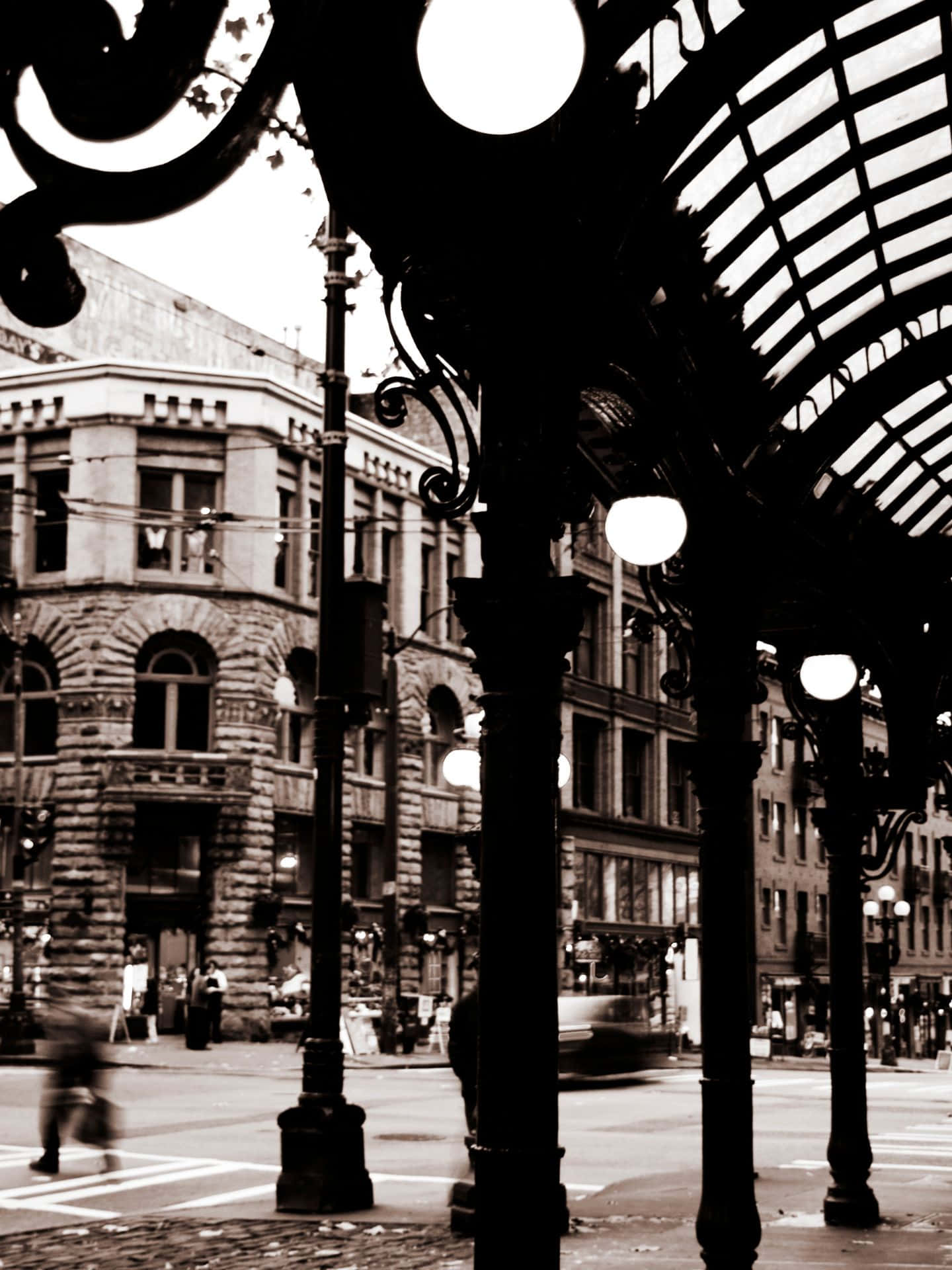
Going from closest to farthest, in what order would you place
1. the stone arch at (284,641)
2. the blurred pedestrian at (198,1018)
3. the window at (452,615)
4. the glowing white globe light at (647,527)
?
1. the glowing white globe light at (647,527)
2. the blurred pedestrian at (198,1018)
3. the stone arch at (284,641)
4. the window at (452,615)

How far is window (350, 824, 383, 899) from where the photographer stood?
4628 cm

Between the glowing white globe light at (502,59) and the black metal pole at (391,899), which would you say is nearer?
the glowing white globe light at (502,59)

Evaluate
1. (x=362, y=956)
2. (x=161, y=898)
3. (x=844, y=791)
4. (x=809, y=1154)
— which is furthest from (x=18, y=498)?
(x=844, y=791)

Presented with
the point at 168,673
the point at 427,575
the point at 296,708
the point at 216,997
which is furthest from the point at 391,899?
the point at 427,575

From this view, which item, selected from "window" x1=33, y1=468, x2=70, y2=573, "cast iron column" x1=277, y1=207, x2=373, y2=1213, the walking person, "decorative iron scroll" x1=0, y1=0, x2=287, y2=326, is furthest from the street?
"window" x1=33, y1=468, x2=70, y2=573

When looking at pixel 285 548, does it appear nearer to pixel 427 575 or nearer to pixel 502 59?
pixel 427 575

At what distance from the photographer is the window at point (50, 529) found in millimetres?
43188

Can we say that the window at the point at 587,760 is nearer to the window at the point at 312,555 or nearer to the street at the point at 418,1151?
the window at the point at 312,555

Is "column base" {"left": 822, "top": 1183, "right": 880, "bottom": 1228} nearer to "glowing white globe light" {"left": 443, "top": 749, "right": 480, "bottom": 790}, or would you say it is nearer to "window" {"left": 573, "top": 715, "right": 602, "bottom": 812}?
"glowing white globe light" {"left": 443, "top": 749, "right": 480, "bottom": 790}

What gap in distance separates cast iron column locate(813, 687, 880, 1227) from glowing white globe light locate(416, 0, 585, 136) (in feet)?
29.2

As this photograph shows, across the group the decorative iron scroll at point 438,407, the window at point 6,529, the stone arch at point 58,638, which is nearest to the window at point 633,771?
the stone arch at point 58,638

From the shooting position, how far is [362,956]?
45250mm

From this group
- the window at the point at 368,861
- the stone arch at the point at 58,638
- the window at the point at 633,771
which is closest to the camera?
the stone arch at the point at 58,638

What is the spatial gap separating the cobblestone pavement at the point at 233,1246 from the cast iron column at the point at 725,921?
2.23 meters
